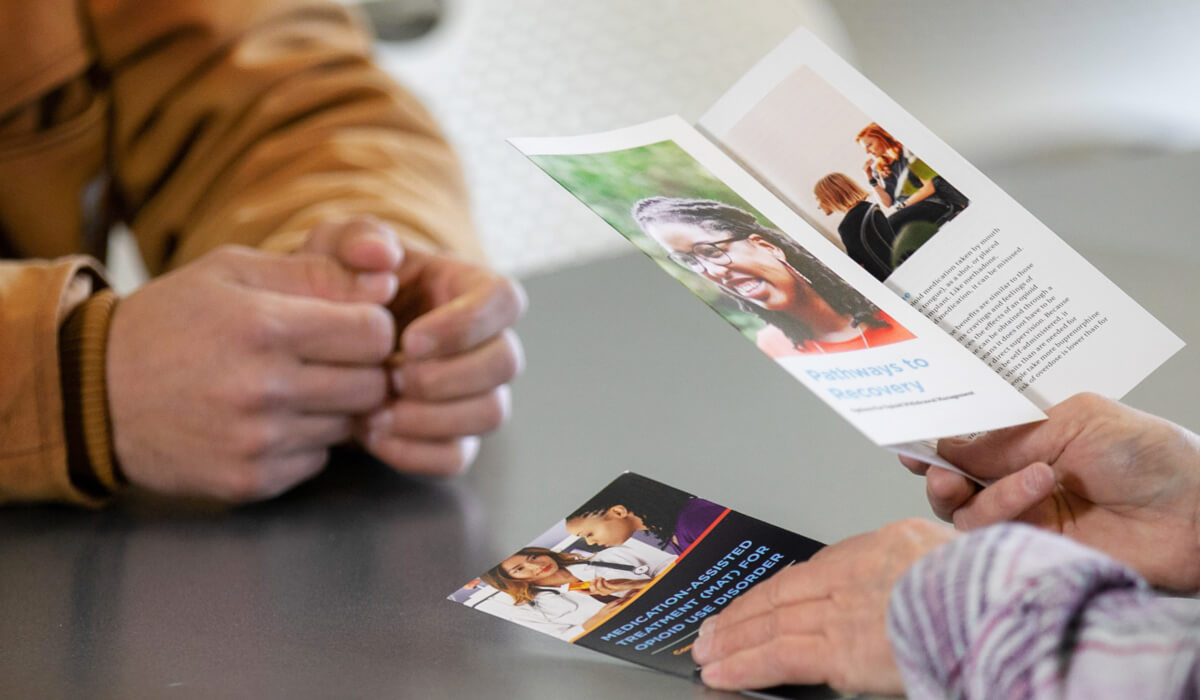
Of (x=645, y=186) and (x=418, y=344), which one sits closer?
(x=645, y=186)

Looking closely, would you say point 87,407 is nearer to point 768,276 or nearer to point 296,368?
point 296,368

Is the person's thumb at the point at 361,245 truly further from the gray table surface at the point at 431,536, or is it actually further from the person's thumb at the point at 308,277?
the gray table surface at the point at 431,536

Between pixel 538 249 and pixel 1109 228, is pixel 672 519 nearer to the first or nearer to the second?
pixel 1109 228

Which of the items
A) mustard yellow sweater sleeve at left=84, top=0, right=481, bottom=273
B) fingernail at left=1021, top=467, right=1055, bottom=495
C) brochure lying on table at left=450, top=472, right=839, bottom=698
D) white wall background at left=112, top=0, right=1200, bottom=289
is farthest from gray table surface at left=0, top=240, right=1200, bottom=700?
white wall background at left=112, top=0, right=1200, bottom=289

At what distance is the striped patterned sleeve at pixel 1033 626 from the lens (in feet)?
1.40

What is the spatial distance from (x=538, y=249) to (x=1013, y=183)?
1000 mm

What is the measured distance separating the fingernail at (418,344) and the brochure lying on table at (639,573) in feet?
0.63

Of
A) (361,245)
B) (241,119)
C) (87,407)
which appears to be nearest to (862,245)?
(361,245)

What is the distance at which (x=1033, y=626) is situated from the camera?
1.46 feet

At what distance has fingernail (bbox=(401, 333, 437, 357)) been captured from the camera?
86 centimetres

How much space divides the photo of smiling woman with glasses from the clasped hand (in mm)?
259

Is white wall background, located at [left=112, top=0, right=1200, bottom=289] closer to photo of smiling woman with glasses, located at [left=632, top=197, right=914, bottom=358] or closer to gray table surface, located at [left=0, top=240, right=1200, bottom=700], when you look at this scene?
gray table surface, located at [left=0, top=240, right=1200, bottom=700]

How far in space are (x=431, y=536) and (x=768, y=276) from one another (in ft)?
0.99

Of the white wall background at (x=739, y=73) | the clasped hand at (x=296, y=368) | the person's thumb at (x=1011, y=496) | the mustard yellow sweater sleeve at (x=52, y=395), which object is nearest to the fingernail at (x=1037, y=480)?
the person's thumb at (x=1011, y=496)
